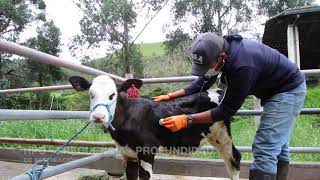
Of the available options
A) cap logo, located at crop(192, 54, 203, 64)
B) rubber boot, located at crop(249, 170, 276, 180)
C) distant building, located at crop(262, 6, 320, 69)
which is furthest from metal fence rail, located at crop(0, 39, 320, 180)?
distant building, located at crop(262, 6, 320, 69)

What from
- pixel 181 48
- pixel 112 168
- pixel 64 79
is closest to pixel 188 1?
pixel 181 48

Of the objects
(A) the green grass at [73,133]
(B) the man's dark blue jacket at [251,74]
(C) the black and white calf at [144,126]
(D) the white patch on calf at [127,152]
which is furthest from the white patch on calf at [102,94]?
(A) the green grass at [73,133]

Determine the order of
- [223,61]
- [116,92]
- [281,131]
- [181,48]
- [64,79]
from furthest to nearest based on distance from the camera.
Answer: [181,48] < [64,79] < [116,92] < [281,131] < [223,61]

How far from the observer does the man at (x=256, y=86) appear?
2910mm

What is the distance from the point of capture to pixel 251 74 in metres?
2.92

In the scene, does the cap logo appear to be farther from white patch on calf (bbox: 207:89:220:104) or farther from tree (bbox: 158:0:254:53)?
tree (bbox: 158:0:254:53)

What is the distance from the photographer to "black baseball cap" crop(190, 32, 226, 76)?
2867 millimetres

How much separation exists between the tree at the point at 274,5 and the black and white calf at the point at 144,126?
19.1 meters

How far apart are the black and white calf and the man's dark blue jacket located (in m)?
0.75

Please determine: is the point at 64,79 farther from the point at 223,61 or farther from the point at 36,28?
the point at 223,61

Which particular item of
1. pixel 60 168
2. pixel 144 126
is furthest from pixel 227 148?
pixel 60 168

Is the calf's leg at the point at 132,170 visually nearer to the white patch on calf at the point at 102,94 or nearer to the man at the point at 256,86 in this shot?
the white patch on calf at the point at 102,94

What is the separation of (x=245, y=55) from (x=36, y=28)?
17075 mm

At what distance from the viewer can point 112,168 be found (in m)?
4.76
